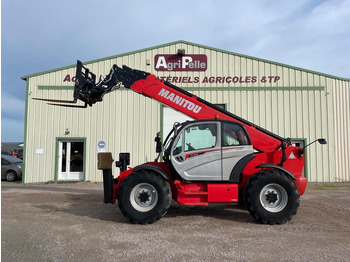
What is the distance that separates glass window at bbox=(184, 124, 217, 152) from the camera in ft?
21.1

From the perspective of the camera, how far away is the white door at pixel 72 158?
1546cm

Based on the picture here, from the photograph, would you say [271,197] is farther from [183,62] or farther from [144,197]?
[183,62]

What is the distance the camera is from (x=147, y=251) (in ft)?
14.8

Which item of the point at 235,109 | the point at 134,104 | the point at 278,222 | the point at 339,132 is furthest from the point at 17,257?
the point at 339,132

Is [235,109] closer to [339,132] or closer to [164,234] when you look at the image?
[339,132]

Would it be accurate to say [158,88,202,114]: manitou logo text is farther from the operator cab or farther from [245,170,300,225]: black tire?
[245,170,300,225]: black tire

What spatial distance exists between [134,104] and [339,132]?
11086 mm

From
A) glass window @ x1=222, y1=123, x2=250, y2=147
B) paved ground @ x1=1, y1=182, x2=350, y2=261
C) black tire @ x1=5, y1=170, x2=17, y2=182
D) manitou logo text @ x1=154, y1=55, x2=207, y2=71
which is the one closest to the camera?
paved ground @ x1=1, y1=182, x2=350, y2=261

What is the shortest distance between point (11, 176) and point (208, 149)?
14.9 m

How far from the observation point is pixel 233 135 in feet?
21.3

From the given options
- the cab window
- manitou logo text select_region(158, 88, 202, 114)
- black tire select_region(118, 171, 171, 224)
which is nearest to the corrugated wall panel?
manitou logo text select_region(158, 88, 202, 114)

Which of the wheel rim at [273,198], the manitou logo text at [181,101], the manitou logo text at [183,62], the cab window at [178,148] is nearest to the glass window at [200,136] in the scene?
the cab window at [178,148]

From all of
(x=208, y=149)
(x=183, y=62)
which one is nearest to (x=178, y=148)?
(x=208, y=149)

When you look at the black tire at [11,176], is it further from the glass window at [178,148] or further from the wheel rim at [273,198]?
the wheel rim at [273,198]
